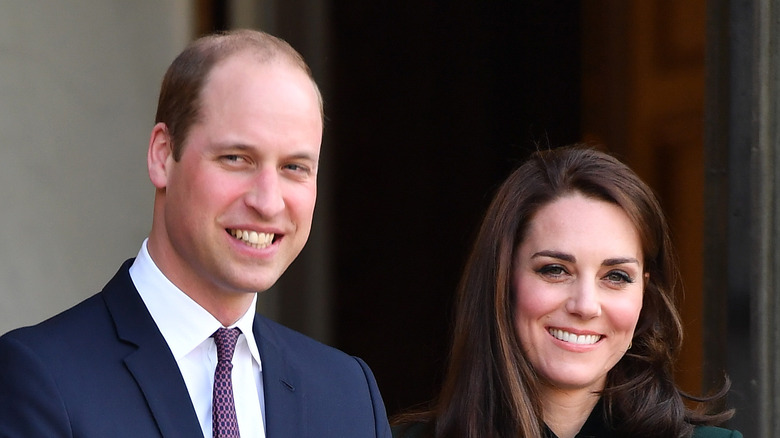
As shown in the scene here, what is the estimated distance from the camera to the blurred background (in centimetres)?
389

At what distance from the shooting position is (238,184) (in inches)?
84.4

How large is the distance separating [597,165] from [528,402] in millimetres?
631

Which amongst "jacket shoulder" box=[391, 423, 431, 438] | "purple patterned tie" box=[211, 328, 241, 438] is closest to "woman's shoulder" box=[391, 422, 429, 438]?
"jacket shoulder" box=[391, 423, 431, 438]

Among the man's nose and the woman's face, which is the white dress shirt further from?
the woman's face

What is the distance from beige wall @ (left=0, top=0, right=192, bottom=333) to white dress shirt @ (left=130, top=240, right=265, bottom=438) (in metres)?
2.03

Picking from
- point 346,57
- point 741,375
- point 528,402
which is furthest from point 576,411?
point 346,57

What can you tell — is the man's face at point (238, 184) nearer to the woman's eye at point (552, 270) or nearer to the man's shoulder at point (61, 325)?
the man's shoulder at point (61, 325)

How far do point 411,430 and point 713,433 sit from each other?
→ 75 centimetres

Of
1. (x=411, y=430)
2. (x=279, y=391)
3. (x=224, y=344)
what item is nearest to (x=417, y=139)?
(x=411, y=430)

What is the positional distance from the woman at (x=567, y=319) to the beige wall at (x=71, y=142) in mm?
1677

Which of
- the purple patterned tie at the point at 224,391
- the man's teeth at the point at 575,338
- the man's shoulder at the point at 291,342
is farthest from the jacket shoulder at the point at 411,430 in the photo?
the purple patterned tie at the point at 224,391

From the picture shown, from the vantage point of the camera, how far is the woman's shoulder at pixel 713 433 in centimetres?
292

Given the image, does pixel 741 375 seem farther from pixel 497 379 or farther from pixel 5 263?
pixel 5 263

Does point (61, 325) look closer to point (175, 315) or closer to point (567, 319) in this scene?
point (175, 315)
